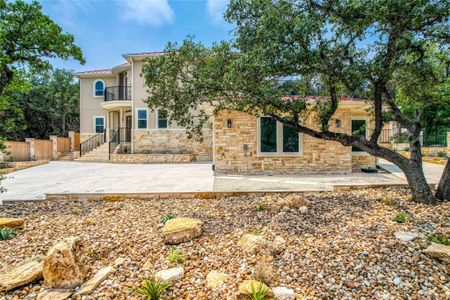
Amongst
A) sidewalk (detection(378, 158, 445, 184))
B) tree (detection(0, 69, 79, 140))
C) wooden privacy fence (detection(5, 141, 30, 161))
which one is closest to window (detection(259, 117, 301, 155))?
sidewalk (detection(378, 158, 445, 184))

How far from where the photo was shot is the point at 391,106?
5.54 metres

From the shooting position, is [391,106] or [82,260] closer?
[82,260]

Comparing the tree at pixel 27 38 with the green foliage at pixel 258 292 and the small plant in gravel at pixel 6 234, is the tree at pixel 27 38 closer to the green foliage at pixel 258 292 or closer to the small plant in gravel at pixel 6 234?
the small plant in gravel at pixel 6 234

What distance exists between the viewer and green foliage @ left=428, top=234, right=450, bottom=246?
333 centimetres

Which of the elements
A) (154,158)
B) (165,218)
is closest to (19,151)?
(154,158)

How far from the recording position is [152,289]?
265 cm

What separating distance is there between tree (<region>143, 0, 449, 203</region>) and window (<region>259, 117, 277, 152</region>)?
403 centimetres

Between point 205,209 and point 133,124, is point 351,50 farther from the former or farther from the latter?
point 133,124

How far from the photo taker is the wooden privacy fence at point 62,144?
18109 millimetres

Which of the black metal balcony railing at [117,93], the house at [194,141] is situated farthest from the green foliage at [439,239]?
the black metal balcony railing at [117,93]

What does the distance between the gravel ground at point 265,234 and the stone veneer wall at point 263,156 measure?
15.3 ft

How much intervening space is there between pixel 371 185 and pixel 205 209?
467 cm

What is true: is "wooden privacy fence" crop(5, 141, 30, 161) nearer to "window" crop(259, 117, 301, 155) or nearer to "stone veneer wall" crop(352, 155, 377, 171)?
"window" crop(259, 117, 301, 155)

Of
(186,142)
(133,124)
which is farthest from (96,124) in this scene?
(186,142)
